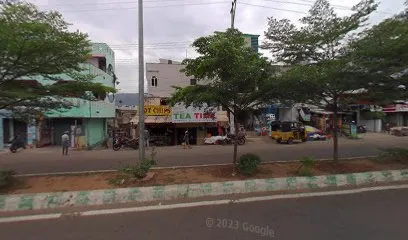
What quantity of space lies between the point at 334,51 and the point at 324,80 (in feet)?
7.45

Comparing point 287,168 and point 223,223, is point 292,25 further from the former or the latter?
point 223,223

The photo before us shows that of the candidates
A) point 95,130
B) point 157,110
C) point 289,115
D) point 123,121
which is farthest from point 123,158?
point 123,121

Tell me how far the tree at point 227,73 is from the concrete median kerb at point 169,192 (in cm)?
277

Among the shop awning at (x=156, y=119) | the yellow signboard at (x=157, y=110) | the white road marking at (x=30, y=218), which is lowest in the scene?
the white road marking at (x=30, y=218)

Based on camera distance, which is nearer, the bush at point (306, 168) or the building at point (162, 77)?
the bush at point (306, 168)

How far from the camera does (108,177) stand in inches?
422

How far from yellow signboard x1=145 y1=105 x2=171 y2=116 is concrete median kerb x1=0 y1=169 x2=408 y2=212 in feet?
67.1

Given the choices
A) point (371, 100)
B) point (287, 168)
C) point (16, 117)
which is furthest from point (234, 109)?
point (16, 117)

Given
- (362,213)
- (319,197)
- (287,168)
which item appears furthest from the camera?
(287,168)

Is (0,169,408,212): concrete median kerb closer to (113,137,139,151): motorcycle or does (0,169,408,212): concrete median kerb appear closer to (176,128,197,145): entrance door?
(113,137,139,151): motorcycle

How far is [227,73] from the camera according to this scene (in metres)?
10.4

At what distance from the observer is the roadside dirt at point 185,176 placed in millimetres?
9664

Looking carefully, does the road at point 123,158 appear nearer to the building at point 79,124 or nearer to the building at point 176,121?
the building at point 79,124

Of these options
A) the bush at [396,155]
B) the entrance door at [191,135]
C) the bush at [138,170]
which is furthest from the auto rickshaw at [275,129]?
the bush at [138,170]
